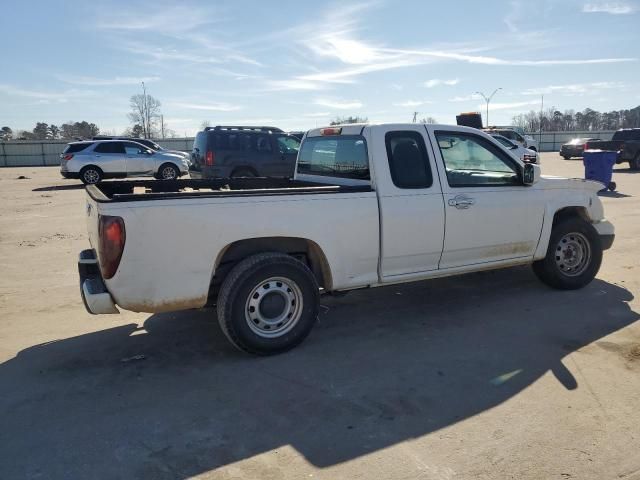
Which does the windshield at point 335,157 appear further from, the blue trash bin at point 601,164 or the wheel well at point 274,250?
the blue trash bin at point 601,164

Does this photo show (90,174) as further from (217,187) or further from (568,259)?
(568,259)

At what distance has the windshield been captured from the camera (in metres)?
4.97

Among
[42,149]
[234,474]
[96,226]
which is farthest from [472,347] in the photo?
[42,149]

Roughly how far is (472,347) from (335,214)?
1627mm

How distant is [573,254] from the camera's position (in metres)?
6.08

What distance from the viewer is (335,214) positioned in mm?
4402

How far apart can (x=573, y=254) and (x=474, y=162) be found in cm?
183

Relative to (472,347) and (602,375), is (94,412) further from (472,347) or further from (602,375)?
(602,375)

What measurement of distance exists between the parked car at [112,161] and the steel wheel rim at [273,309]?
16555 millimetres

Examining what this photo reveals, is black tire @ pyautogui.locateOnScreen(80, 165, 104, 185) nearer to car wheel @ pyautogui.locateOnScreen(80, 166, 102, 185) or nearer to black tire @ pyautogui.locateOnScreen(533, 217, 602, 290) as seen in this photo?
car wheel @ pyautogui.locateOnScreen(80, 166, 102, 185)

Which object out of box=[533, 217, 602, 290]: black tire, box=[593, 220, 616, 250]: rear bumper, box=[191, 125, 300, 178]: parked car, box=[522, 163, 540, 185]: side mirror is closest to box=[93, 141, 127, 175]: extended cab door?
box=[191, 125, 300, 178]: parked car

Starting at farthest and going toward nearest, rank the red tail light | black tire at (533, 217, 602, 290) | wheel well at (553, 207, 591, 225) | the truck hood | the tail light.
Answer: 1. the red tail light
2. wheel well at (553, 207, 591, 225)
3. black tire at (533, 217, 602, 290)
4. the truck hood
5. the tail light

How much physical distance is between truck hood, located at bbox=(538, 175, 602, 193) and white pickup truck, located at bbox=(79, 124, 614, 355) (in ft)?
0.06

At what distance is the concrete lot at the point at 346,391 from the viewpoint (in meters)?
2.96
